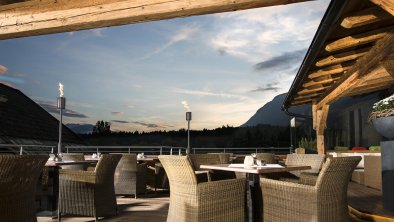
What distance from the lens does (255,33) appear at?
16.6 metres

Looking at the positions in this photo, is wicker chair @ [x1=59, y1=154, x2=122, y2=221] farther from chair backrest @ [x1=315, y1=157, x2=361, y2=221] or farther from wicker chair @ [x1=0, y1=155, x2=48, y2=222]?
chair backrest @ [x1=315, y1=157, x2=361, y2=221]

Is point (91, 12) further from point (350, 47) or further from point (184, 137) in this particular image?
point (184, 137)

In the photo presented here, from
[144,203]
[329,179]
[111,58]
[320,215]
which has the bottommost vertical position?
[144,203]

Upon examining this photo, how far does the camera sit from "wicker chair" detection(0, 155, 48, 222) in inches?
94.3

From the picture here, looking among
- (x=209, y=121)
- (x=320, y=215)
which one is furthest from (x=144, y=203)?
(x=209, y=121)

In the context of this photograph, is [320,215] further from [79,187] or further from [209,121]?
[209,121]

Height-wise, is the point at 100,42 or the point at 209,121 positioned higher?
the point at 100,42

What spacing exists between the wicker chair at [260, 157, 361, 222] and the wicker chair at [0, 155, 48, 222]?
182 cm

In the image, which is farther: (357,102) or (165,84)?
(165,84)

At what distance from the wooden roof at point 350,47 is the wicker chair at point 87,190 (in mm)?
2838

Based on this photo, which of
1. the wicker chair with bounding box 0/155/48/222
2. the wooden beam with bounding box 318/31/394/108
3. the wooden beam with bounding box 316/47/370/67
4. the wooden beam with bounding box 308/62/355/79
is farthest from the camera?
the wooden beam with bounding box 308/62/355/79

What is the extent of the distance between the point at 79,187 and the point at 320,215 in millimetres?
2715

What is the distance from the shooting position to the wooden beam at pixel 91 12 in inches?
137

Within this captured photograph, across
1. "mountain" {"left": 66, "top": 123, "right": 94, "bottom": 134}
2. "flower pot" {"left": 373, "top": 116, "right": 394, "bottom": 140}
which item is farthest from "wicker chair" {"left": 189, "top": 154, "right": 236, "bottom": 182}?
"mountain" {"left": 66, "top": 123, "right": 94, "bottom": 134}
